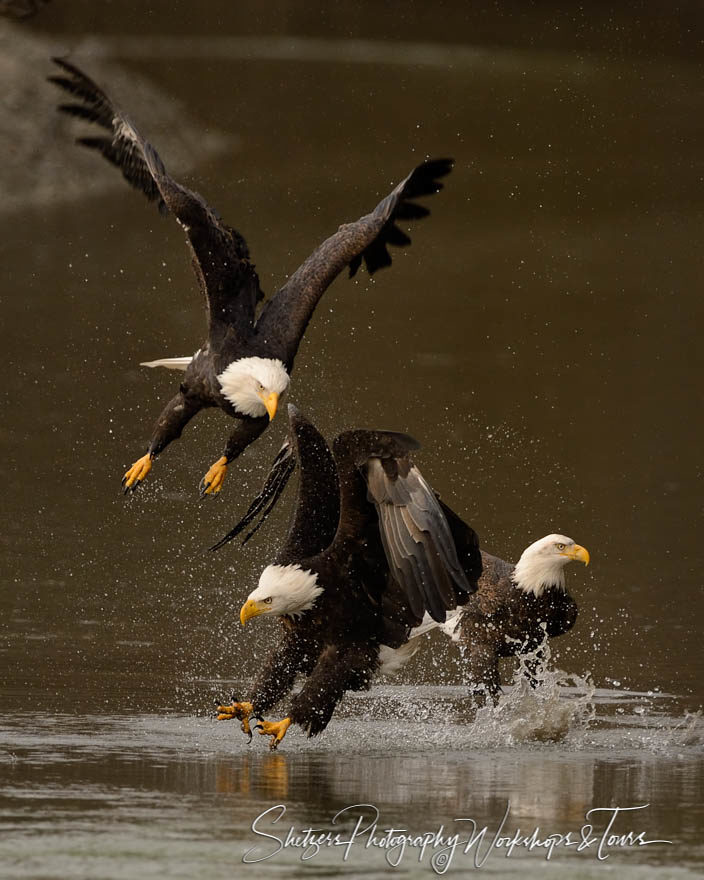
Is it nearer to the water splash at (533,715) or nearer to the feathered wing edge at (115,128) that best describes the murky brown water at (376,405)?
the water splash at (533,715)

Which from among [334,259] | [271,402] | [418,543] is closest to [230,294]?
[334,259]

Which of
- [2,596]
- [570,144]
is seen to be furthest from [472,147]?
[2,596]

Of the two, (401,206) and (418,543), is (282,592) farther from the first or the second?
(401,206)

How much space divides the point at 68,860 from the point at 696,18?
19.7 meters

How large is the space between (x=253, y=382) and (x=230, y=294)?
468 millimetres

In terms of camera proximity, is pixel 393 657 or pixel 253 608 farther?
pixel 393 657

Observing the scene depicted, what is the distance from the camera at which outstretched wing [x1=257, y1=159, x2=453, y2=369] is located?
766 cm

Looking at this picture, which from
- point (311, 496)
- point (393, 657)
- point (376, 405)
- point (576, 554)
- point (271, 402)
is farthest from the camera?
point (376, 405)

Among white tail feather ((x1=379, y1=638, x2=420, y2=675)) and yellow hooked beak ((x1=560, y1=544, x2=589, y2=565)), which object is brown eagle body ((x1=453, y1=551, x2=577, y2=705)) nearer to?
yellow hooked beak ((x1=560, y1=544, x2=589, y2=565))

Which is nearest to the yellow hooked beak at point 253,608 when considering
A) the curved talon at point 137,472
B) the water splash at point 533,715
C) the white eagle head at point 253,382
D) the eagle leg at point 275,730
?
the eagle leg at point 275,730

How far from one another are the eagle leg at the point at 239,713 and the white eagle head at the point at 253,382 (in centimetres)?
122

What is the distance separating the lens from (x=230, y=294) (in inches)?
300

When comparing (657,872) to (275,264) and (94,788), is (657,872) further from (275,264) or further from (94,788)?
(275,264)

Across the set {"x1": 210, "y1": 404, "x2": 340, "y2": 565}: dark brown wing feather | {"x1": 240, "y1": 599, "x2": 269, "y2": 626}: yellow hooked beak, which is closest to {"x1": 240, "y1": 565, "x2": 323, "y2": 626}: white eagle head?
{"x1": 240, "y1": 599, "x2": 269, "y2": 626}: yellow hooked beak
